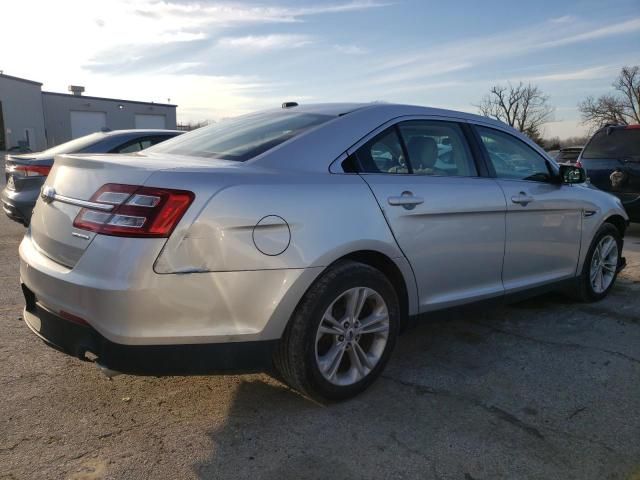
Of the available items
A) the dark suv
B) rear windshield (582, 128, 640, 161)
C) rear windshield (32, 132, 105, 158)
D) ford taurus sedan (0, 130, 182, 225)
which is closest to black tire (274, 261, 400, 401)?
ford taurus sedan (0, 130, 182, 225)

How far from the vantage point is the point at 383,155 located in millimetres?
3268

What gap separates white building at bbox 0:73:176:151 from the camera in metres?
42.6

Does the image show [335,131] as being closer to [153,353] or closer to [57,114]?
[153,353]

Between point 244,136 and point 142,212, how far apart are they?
110 centimetres

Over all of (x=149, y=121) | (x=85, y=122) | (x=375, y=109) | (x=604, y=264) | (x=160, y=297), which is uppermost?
(x=375, y=109)

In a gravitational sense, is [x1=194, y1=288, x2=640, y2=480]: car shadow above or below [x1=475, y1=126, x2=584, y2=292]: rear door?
below

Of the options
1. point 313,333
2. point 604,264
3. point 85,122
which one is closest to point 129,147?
point 313,333

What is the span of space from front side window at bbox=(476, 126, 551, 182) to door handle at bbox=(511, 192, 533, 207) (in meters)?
0.16

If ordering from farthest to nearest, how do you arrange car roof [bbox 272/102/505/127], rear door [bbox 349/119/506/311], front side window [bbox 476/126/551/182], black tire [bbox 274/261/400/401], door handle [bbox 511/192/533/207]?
front side window [bbox 476/126/551/182]
door handle [bbox 511/192/533/207]
car roof [bbox 272/102/505/127]
rear door [bbox 349/119/506/311]
black tire [bbox 274/261/400/401]

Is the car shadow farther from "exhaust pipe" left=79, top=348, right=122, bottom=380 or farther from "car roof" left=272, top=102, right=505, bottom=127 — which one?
"car roof" left=272, top=102, right=505, bottom=127

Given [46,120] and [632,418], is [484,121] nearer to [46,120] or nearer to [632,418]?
[632,418]

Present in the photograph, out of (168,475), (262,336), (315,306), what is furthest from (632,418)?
(168,475)

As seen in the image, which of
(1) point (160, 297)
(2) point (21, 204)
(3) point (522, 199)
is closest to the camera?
(1) point (160, 297)

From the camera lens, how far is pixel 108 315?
7.82 ft
